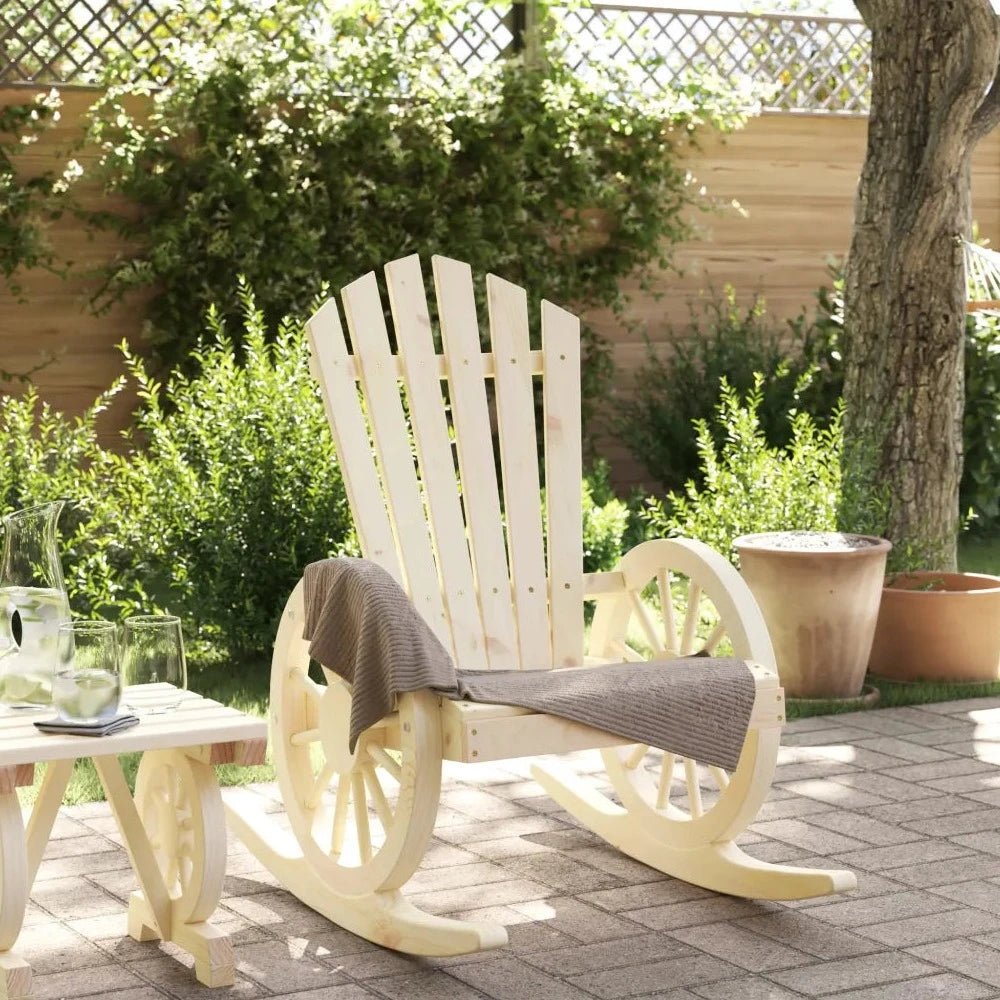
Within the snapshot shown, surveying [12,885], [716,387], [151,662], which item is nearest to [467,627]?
[151,662]

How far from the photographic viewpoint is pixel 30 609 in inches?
94.6

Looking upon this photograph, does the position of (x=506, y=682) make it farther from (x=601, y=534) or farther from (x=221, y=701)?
(x=601, y=534)

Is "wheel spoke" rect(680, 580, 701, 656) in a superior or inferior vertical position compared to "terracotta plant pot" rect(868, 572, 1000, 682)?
superior

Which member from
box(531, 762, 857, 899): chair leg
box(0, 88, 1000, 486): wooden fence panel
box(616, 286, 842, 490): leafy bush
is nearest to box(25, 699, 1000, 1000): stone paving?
box(531, 762, 857, 899): chair leg

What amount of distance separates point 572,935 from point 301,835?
1.77ft

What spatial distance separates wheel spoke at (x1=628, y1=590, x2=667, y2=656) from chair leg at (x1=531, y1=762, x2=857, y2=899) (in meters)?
0.34

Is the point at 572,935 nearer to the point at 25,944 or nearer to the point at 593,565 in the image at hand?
the point at 25,944

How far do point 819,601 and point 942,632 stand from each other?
50 cm

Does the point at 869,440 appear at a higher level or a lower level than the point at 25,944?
higher

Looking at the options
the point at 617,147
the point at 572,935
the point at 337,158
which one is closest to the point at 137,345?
the point at 337,158

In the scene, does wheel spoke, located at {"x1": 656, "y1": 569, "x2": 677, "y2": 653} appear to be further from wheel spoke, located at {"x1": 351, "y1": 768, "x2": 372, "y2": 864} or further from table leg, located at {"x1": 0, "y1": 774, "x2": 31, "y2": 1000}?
table leg, located at {"x1": 0, "y1": 774, "x2": 31, "y2": 1000}

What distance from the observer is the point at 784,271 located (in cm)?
736

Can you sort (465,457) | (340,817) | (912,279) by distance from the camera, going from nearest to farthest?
(340,817) < (465,457) < (912,279)

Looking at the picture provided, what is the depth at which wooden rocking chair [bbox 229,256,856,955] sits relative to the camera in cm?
245
